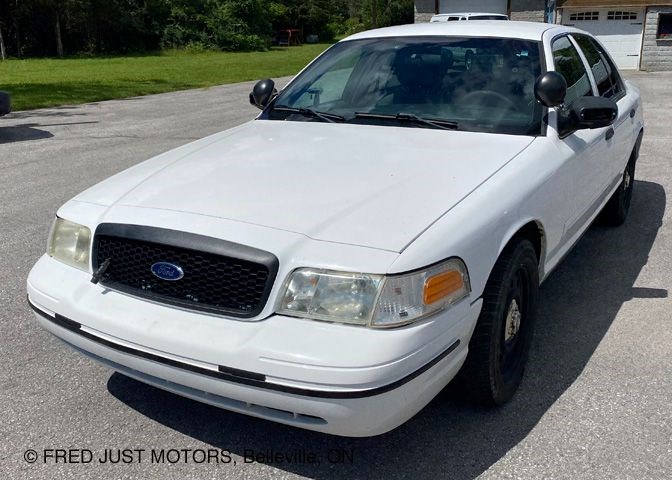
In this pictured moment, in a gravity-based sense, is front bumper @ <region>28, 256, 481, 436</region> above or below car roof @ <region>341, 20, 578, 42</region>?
below

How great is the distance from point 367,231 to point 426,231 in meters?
0.22

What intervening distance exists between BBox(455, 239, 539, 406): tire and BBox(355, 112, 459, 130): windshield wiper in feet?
2.94

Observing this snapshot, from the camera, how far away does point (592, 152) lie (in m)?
4.15

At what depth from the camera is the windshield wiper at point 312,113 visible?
4.04 m

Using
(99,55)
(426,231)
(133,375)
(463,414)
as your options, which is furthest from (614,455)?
(99,55)

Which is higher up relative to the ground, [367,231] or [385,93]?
[385,93]

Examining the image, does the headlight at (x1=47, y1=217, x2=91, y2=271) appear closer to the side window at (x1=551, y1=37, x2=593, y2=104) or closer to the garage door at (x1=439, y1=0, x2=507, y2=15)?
the side window at (x1=551, y1=37, x2=593, y2=104)

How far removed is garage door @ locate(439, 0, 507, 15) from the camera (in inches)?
1133

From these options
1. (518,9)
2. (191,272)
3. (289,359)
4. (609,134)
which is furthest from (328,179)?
(518,9)

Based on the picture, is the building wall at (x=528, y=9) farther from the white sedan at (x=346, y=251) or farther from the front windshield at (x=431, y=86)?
the white sedan at (x=346, y=251)

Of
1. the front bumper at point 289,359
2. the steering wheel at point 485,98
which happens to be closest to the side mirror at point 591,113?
the steering wheel at point 485,98

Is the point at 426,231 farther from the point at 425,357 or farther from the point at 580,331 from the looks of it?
the point at 580,331

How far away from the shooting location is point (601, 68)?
5.14 meters

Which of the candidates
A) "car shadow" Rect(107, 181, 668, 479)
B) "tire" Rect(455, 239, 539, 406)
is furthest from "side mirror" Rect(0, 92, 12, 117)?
"tire" Rect(455, 239, 539, 406)
